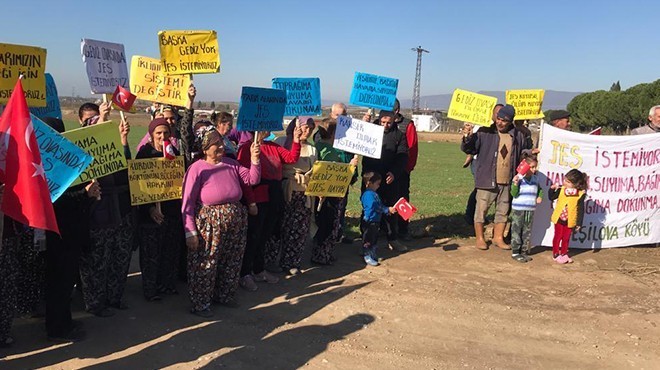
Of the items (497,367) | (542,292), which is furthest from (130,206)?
(542,292)

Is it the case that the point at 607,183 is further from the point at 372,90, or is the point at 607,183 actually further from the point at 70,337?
the point at 70,337

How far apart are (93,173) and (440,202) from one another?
37.8 feet

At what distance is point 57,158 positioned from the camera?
13.8 ft

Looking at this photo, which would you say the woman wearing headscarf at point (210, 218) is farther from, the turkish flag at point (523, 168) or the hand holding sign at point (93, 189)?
the turkish flag at point (523, 168)

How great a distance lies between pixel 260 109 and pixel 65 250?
8.70ft

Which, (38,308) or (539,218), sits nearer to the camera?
(38,308)

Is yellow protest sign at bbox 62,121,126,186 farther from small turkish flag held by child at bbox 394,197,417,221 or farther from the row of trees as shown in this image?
the row of trees

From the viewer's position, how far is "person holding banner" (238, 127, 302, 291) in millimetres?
6254

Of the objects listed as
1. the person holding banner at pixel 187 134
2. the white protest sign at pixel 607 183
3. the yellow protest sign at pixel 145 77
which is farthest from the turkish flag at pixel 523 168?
the yellow protest sign at pixel 145 77

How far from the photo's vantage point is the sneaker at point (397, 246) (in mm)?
8500

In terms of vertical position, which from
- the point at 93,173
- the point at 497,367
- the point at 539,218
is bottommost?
the point at 497,367

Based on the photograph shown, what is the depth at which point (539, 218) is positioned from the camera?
28.2 feet

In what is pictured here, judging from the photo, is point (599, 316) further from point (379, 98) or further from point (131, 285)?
point (131, 285)

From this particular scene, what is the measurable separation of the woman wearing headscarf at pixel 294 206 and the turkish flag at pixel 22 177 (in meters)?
3.23
